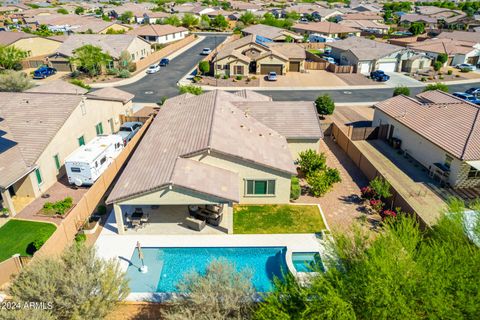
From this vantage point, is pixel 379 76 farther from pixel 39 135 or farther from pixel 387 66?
pixel 39 135

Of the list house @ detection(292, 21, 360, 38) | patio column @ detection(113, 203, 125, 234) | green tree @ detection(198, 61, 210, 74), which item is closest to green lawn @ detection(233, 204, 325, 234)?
patio column @ detection(113, 203, 125, 234)

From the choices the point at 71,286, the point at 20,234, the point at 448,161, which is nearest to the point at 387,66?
the point at 448,161

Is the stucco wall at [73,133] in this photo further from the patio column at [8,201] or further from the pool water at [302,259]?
the pool water at [302,259]

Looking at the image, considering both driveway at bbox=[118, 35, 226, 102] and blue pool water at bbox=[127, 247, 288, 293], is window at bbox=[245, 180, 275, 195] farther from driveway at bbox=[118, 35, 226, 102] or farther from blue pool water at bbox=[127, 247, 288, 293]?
driveway at bbox=[118, 35, 226, 102]

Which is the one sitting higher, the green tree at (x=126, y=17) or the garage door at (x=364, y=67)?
the green tree at (x=126, y=17)

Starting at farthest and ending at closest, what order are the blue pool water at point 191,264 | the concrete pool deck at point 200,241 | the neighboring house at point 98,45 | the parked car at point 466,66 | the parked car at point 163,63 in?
→ the parked car at point 163,63, the parked car at point 466,66, the neighboring house at point 98,45, the concrete pool deck at point 200,241, the blue pool water at point 191,264

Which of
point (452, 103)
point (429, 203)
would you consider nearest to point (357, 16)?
point (452, 103)

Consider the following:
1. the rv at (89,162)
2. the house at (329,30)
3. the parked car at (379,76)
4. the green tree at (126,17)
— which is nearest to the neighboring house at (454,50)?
the parked car at (379,76)
